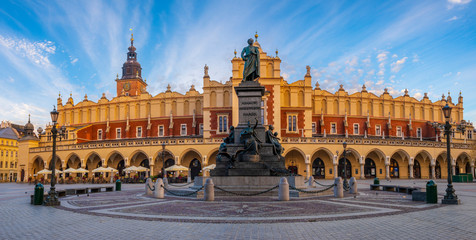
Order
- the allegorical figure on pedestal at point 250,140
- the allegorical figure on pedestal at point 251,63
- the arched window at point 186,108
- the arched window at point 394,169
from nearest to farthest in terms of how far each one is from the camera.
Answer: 1. the allegorical figure on pedestal at point 250,140
2. the allegorical figure on pedestal at point 251,63
3. the arched window at point 394,169
4. the arched window at point 186,108

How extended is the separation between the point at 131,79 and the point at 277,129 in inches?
2204

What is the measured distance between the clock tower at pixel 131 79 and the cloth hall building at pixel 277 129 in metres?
25.6

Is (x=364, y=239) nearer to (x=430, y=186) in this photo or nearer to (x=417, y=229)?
(x=417, y=229)

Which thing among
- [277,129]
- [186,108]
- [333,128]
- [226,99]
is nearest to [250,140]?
[277,129]

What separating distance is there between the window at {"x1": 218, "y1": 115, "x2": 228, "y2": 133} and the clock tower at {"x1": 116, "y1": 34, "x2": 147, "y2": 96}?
147 feet

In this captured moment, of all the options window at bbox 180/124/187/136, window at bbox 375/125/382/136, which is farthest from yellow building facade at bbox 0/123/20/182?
window at bbox 375/125/382/136

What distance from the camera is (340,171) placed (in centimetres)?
5128

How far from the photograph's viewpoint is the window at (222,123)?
51.2m

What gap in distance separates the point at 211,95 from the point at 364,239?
4590 centimetres

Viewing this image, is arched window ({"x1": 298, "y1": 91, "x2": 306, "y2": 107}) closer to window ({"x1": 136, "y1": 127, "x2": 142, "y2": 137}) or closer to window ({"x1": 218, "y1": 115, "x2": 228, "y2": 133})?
window ({"x1": 218, "y1": 115, "x2": 228, "y2": 133})

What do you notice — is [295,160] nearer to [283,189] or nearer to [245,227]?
[283,189]

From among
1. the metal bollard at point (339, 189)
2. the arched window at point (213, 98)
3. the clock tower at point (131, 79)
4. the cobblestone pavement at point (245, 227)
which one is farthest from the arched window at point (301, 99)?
the clock tower at point (131, 79)

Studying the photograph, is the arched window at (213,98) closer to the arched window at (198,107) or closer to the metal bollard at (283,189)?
the arched window at (198,107)

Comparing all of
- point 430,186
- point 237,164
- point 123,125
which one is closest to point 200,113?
point 123,125
